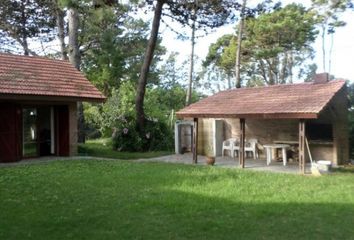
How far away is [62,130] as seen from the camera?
19500mm

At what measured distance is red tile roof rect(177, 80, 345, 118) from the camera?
1486 cm

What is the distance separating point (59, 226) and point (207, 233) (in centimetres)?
236

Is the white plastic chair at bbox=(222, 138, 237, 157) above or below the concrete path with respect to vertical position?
above

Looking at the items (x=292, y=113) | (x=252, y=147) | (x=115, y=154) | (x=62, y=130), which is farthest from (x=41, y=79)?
(x=292, y=113)

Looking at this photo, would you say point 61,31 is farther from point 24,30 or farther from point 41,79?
point 41,79

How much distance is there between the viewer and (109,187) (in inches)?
447

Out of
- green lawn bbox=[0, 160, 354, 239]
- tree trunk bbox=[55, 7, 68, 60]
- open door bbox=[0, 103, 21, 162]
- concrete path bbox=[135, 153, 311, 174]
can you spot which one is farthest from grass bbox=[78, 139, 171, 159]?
tree trunk bbox=[55, 7, 68, 60]

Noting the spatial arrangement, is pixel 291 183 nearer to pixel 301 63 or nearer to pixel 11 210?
pixel 11 210

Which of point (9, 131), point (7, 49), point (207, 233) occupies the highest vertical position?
point (7, 49)

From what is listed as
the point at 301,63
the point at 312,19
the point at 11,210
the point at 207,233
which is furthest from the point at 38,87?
the point at 301,63

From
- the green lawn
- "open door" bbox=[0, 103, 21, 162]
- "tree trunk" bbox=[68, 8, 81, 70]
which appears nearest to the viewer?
the green lawn

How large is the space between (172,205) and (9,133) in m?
10.2

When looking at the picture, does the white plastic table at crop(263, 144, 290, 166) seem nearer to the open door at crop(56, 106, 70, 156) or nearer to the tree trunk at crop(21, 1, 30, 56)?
the open door at crop(56, 106, 70, 156)

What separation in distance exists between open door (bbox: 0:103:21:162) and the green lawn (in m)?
3.02
